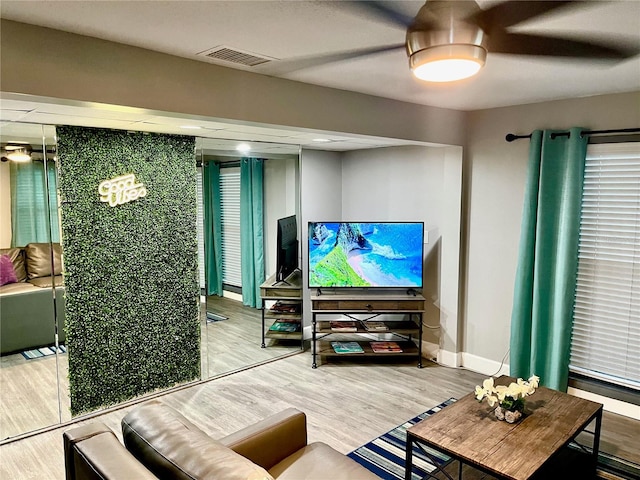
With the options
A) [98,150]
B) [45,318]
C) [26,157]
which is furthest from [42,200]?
[45,318]

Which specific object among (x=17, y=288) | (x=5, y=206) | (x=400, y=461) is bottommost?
(x=400, y=461)

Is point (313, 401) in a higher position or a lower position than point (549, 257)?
lower

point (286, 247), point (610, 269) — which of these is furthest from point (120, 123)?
point (610, 269)

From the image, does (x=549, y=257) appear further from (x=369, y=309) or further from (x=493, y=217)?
(x=369, y=309)

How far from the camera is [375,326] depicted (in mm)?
4762

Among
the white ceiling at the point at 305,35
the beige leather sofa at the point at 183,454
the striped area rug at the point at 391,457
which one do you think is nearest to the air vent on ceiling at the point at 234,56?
the white ceiling at the point at 305,35

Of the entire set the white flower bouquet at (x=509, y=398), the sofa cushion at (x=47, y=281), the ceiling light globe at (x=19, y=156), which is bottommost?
the white flower bouquet at (x=509, y=398)

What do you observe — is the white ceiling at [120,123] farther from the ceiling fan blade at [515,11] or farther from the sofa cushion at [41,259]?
the ceiling fan blade at [515,11]

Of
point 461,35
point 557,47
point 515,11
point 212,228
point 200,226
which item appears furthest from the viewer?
point 212,228

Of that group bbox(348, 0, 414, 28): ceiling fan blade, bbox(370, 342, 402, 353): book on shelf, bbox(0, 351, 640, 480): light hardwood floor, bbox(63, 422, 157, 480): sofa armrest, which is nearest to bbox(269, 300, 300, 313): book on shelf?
bbox(0, 351, 640, 480): light hardwood floor

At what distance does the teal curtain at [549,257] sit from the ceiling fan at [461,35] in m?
1.55

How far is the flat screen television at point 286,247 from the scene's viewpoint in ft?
15.6

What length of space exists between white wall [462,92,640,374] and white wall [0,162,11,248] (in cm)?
374

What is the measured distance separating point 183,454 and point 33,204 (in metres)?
2.50
